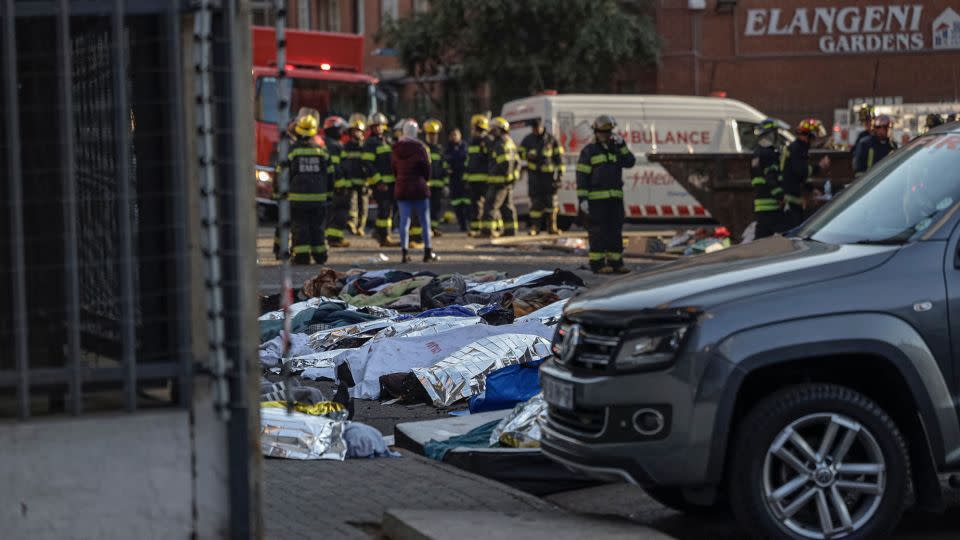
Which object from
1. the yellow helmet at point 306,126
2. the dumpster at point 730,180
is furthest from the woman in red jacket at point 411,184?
the dumpster at point 730,180

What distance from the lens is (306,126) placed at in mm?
20734

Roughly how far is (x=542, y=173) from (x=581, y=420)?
20.3 m

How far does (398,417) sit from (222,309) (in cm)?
429

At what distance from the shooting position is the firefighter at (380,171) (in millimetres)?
24203

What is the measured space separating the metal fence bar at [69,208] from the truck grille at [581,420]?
1.94 m

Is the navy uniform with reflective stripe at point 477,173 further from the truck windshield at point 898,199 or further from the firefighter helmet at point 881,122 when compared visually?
the truck windshield at point 898,199

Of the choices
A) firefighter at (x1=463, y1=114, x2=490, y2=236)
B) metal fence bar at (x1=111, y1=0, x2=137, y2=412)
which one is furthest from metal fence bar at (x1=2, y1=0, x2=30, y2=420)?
firefighter at (x1=463, y1=114, x2=490, y2=236)

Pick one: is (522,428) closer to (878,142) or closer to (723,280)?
(723,280)

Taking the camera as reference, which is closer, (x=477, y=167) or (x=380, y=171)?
(x=380, y=171)

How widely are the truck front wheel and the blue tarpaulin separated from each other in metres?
2.93

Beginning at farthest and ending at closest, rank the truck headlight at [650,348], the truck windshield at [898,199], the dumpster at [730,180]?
the dumpster at [730,180], the truck windshield at [898,199], the truck headlight at [650,348]

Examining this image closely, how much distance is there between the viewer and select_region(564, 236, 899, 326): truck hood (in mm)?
6105

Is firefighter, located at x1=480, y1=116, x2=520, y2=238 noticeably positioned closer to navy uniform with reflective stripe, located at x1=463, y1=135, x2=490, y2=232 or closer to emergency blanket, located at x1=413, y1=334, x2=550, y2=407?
navy uniform with reflective stripe, located at x1=463, y1=135, x2=490, y2=232

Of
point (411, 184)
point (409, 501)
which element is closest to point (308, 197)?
point (411, 184)
